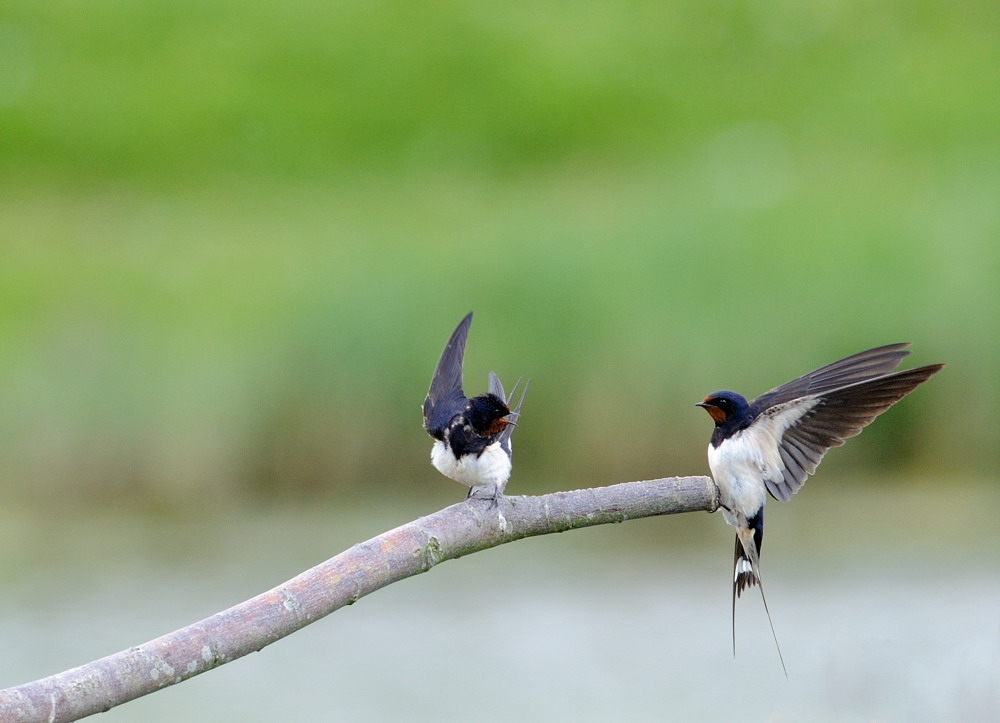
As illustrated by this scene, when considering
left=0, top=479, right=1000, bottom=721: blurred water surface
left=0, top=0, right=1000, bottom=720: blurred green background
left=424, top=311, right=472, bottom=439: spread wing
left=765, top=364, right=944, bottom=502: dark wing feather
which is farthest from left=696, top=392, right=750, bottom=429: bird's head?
left=0, top=479, right=1000, bottom=721: blurred water surface

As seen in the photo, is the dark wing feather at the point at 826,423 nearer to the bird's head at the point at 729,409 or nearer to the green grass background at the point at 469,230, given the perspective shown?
the bird's head at the point at 729,409

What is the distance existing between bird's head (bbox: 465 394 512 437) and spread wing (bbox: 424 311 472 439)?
8 centimetres

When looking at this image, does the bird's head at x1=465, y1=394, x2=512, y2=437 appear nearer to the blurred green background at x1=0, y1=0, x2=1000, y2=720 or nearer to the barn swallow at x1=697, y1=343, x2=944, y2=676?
the barn swallow at x1=697, y1=343, x2=944, y2=676

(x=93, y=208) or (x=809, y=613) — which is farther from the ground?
(x=93, y=208)

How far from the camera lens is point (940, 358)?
711 cm

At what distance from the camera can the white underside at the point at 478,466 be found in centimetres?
329

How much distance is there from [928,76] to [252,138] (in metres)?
7.01

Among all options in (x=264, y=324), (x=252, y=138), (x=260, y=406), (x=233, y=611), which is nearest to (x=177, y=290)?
(x=264, y=324)

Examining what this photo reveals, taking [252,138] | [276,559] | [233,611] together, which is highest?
[252,138]

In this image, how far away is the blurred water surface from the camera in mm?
5383

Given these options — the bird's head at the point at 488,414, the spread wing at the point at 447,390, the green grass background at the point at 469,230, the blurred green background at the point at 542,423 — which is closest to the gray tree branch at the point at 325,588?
the bird's head at the point at 488,414

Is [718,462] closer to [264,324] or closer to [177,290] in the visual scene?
[264,324]

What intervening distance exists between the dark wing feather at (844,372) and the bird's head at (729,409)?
0.05 metres

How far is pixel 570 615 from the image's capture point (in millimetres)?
6238
